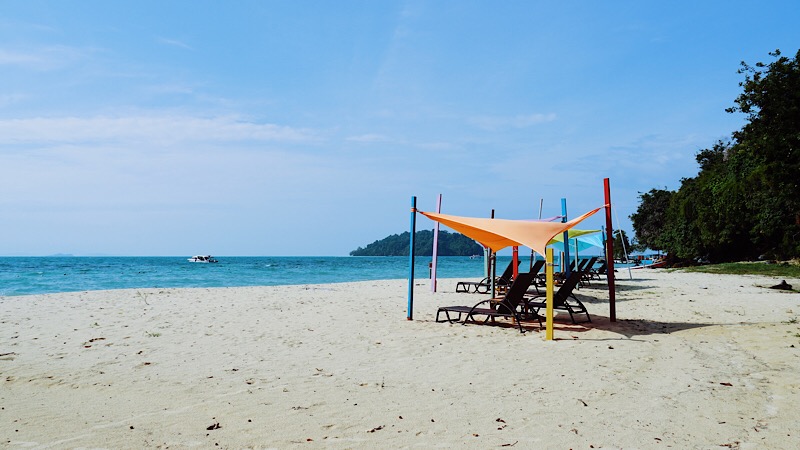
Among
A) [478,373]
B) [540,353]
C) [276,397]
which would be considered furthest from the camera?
[540,353]

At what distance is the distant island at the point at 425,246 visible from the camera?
12962cm

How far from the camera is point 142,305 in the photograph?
12.5m

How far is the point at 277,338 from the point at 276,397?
3.17 meters

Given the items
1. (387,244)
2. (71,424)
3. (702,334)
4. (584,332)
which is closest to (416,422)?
(71,424)

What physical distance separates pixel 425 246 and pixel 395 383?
12572 cm

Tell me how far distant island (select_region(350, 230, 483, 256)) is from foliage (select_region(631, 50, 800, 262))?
70880 mm

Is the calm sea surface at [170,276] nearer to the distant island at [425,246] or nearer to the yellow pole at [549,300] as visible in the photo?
the yellow pole at [549,300]

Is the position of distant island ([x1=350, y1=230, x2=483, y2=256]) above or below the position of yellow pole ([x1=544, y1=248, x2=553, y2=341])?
above

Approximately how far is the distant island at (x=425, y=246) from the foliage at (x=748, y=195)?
233 feet

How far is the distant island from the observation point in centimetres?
12962

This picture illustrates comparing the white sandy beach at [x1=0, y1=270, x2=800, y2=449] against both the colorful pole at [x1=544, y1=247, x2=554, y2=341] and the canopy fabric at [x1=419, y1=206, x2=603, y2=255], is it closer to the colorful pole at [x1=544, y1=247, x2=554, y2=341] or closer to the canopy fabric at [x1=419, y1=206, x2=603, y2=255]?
the colorful pole at [x1=544, y1=247, x2=554, y2=341]

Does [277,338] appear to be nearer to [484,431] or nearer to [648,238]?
[484,431]

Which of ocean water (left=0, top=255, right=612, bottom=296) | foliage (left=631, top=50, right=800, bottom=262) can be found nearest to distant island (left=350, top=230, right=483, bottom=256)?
ocean water (left=0, top=255, right=612, bottom=296)

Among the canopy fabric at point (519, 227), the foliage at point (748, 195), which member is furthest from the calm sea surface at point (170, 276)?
the canopy fabric at point (519, 227)
